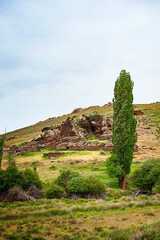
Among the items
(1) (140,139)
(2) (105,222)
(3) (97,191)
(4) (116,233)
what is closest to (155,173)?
(3) (97,191)

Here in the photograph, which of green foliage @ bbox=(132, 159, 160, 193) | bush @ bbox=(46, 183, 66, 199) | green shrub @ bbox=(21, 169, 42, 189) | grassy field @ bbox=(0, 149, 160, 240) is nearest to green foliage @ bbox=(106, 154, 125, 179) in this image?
grassy field @ bbox=(0, 149, 160, 240)

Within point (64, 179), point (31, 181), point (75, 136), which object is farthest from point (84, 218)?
point (75, 136)

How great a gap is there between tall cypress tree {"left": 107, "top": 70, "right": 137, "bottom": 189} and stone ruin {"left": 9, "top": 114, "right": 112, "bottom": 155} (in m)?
18.5

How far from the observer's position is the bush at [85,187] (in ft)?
105

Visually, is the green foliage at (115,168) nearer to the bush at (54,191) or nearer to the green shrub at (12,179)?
the bush at (54,191)

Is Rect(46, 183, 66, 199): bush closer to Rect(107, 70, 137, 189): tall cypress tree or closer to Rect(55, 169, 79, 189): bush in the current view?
Rect(55, 169, 79, 189): bush

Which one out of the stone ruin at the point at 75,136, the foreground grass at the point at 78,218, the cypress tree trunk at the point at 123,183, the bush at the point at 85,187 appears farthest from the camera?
the stone ruin at the point at 75,136

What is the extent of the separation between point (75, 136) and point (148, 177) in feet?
119

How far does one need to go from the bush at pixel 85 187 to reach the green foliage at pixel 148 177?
4.01m

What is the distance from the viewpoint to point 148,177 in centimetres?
3288

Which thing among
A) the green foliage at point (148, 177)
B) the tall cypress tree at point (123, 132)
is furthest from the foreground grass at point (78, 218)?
the tall cypress tree at point (123, 132)

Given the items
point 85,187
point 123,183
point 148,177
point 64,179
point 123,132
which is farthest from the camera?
point 123,132

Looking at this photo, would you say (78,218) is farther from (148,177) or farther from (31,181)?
(148,177)

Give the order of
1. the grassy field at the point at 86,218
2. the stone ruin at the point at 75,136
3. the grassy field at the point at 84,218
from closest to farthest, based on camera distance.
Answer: the grassy field at the point at 86,218 → the grassy field at the point at 84,218 → the stone ruin at the point at 75,136
